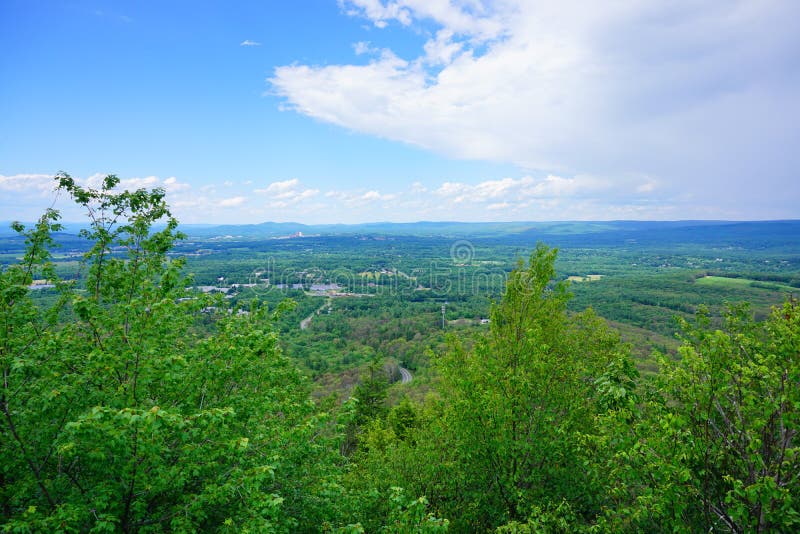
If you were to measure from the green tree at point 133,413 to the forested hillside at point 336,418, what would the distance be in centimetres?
4

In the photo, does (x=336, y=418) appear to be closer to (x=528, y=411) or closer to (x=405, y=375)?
(x=528, y=411)

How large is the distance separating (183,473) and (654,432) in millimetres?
7711

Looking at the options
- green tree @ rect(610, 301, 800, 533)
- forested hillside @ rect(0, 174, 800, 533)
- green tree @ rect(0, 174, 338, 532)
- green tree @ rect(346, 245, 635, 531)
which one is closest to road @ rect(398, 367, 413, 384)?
forested hillside @ rect(0, 174, 800, 533)

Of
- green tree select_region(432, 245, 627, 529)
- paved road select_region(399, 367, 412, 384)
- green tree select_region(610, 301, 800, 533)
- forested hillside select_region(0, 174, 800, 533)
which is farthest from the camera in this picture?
paved road select_region(399, 367, 412, 384)

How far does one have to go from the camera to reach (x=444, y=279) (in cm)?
15912

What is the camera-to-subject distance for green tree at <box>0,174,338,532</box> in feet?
18.5

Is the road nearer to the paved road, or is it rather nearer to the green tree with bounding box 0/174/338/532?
the paved road

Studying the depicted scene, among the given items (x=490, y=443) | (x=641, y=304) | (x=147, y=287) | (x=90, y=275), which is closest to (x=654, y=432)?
(x=490, y=443)

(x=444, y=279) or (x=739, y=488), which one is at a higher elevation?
(x=739, y=488)

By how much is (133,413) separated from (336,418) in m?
4.54

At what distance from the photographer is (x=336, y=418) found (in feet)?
29.8

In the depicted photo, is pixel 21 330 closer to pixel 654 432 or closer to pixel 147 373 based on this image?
pixel 147 373

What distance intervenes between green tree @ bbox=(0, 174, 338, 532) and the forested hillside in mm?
44

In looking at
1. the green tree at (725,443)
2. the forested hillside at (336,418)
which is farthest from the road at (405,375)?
the green tree at (725,443)
